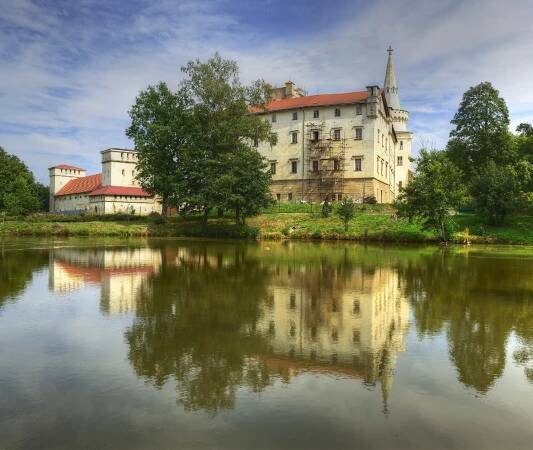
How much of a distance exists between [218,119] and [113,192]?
29.5 metres

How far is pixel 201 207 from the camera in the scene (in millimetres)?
51375

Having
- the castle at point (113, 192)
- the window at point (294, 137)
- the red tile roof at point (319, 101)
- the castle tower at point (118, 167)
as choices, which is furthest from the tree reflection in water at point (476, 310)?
the castle tower at point (118, 167)

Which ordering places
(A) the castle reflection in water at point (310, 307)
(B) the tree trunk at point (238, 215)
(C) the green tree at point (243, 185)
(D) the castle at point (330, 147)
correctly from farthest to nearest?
1. (D) the castle at point (330, 147)
2. (B) the tree trunk at point (238, 215)
3. (C) the green tree at point (243, 185)
4. (A) the castle reflection in water at point (310, 307)

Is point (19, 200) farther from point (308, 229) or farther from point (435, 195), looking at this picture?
point (435, 195)

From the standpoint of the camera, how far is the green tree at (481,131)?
56406 millimetres

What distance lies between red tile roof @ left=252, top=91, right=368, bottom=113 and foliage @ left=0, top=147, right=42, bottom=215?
37.0 meters

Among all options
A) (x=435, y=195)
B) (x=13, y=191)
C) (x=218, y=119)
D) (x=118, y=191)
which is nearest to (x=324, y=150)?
(x=218, y=119)

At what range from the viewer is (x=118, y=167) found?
78250 mm

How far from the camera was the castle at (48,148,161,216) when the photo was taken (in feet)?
245

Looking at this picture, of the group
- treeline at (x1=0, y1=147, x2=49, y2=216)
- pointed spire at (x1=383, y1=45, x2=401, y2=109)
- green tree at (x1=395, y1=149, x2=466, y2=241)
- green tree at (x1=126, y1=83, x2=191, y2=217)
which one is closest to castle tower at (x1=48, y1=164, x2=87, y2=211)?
treeline at (x1=0, y1=147, x2=49, y2=216)

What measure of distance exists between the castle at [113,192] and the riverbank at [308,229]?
18.5m

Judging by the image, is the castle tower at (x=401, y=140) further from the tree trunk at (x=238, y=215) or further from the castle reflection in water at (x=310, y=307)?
the castle reflection in water at (x=310, y=307)

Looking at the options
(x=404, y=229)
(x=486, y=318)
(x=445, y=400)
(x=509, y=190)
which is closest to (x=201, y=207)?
(x=404, y=229)

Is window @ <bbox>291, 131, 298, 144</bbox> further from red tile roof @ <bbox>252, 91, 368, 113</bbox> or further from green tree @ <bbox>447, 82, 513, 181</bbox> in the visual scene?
green tree @ <bbox>447, 82, 513, 181</bbox>
